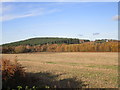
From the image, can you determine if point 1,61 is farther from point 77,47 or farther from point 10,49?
point 77,47

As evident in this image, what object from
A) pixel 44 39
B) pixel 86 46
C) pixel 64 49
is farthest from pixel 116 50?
pixel 44 39

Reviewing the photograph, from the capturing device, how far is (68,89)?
807cm

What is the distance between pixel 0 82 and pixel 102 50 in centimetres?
6213

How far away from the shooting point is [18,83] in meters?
7.79

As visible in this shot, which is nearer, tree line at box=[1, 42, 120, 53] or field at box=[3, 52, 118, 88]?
field at box=[3, 52, 118, 88]

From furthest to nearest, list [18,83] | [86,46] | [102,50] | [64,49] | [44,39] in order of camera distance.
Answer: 1. [44,39]
2. [64,49]
3. [86,46]
4. [102,50]
5. [18,83]

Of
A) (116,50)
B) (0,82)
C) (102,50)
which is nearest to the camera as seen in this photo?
(0,82)

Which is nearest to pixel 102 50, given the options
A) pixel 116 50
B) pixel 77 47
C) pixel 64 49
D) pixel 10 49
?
pixel 116 50

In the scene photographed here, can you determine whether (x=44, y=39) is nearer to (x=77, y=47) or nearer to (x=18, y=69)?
(x=77, y=47)

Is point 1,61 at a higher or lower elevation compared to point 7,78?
higher

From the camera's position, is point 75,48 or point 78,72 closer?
point 78,72

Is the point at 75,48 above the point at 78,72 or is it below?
below

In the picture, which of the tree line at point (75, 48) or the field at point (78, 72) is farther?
the tree line at point (75, 48)

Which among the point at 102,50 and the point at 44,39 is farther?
the point at 44,39
